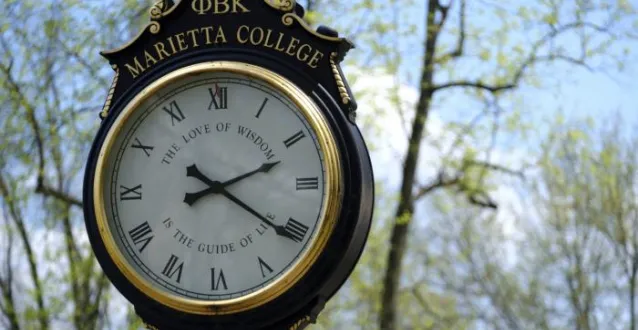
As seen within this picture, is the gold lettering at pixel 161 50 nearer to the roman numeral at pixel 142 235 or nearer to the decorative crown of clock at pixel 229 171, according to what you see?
the decorative crown of clock at pixel 229 171

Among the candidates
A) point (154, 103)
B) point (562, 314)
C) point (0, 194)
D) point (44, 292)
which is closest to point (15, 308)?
point (44, 292)

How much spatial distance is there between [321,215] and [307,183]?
12cm

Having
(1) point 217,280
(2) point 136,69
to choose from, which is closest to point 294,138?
(1) point 217,280

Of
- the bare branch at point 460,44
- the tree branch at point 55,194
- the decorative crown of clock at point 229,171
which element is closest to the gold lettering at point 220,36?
the decorative crown of clock at point 229,171

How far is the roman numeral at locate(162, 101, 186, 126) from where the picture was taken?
415cm

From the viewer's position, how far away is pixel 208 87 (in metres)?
4.14

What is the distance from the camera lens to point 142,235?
4.07m

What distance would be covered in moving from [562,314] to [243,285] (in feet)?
51.4

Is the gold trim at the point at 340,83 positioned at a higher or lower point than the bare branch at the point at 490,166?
lower

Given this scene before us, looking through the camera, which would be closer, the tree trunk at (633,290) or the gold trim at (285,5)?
the gold trim at (285,5)

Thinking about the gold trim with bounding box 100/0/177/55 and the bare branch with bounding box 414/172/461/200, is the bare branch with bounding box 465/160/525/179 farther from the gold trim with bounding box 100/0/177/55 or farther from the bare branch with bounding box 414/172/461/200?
the gold trim with bounding box 100/0/177/55

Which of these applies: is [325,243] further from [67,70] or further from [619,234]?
[619,234]

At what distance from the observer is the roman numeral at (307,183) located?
3.93m

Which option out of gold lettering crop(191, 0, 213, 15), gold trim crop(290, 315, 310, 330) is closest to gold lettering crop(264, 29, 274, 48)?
gold lettering crop(191, 0, 213, 15)
